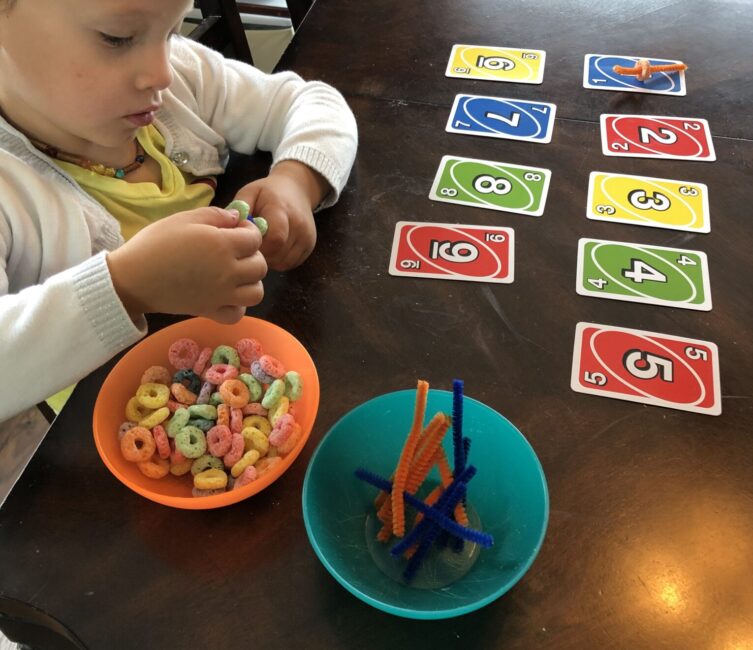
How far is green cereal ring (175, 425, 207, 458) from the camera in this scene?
0.57m

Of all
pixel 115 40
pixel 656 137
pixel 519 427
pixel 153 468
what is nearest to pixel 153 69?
pixel 115 40

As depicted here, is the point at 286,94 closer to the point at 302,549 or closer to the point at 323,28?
the point at 323,28

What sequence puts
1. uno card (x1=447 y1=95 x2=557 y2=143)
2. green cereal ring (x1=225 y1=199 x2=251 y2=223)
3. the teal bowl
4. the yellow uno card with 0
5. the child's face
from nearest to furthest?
the teal bowl < the child's face < green cereal ring (x1=225 y1=199 x2=251 y2=223) < the yellow uno card with 0 < uno card (x1=447 y1=95 x2=557 y2=143)

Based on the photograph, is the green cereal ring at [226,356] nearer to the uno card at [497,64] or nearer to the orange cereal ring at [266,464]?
the orange cereal ring at [266,464]

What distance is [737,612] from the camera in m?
0.49

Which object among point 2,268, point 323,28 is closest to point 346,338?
point 2,268

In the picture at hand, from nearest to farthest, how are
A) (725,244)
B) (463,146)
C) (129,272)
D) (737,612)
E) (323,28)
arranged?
(737,612), (129,272), (725,244), (463,146), (323,28)

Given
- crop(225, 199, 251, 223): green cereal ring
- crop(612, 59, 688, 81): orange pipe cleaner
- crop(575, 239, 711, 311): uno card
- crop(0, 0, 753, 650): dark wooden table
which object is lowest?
crop(0, 0, 753, 650): dark wooden table

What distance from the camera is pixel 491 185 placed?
2.78ft

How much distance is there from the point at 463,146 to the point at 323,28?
410 millimetres

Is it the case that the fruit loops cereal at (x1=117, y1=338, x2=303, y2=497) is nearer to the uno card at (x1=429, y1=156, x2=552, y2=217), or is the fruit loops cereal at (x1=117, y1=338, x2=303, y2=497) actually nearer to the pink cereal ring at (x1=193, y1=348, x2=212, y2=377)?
the pink cereal ring at (x1=193, y1=348, x2=212, y2=377)

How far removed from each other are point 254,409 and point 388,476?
0.45 ft

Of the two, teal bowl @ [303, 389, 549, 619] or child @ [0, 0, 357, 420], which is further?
child @ [0, 0, 357, 420]

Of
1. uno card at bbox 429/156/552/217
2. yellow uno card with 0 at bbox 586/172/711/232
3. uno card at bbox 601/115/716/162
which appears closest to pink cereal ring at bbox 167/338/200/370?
uno card at bbox 429/156/552/217
